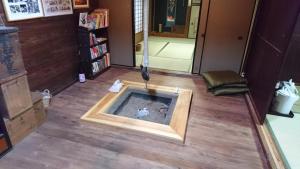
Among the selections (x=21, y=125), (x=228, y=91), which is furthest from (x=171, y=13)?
(x=21, y=125)

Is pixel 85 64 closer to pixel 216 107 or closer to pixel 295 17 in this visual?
pixel 216 107

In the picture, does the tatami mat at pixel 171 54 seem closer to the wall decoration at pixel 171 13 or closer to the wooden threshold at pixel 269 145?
the wall decoration at pixel 171 13

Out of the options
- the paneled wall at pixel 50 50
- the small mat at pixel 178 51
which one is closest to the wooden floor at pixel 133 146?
the paneled wall at pixel 50 50

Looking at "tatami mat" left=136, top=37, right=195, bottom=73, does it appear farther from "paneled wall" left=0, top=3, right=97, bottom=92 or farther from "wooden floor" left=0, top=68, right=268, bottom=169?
"wooden floor" left=0, top=68, right=268, bottom=169

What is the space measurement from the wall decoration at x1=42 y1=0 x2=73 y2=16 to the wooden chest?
1.01 metres

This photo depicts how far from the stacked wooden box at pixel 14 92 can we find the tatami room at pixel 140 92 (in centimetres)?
1

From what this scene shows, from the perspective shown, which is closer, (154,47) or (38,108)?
(38,108)

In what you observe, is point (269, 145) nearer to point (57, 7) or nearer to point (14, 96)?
point (14, 96)

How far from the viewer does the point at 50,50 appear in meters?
2.77

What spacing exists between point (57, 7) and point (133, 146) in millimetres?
2247

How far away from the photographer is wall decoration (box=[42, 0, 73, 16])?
8.48 ft

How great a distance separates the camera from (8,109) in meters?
1.77

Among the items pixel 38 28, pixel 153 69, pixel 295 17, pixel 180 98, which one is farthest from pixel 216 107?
pixel 38 28

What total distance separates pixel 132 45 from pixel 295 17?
2.77m
